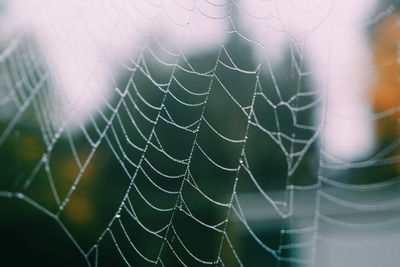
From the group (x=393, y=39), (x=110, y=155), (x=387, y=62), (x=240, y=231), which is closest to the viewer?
(x=387, y=62)

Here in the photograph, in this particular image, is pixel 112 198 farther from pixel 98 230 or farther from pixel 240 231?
pixel 240 231

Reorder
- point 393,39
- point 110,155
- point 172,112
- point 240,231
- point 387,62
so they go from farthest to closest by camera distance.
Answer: point 172,112 < point 110,155 < point 240,231 < point 393,39 < point 387,62

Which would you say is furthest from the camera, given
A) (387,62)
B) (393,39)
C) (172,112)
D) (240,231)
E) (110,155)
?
(172,112)

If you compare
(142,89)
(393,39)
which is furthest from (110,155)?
(393,39)

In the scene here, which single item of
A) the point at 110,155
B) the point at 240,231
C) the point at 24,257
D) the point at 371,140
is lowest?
the point at 24,257

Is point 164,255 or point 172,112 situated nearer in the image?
point 164,255

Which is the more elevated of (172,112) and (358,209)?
(172,112)

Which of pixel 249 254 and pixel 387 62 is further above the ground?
pixel 387 62

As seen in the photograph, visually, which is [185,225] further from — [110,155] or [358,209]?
[358,209]

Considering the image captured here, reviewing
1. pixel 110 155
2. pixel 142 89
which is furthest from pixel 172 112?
pixel 110 155
